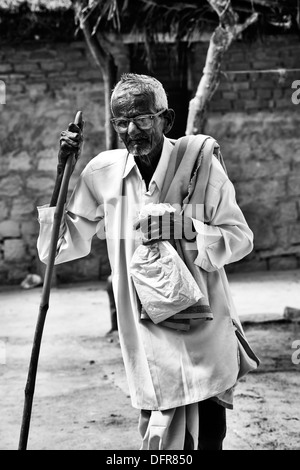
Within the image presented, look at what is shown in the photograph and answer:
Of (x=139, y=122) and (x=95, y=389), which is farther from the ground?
(x=139, y=122)

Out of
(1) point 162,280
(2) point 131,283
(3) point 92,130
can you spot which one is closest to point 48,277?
(2) point 131,283

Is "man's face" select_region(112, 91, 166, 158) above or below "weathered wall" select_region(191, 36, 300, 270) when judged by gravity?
above

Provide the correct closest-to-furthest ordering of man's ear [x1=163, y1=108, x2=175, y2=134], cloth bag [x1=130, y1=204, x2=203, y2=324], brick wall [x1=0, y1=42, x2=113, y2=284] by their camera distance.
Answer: cloth bag [x1=130, y1=204, x2=203, y2=324] < man's ear [x1=163, y1=108, x2=175, y2=134] < brick wall [x1=0, y1=42, x2=113, y2=284]

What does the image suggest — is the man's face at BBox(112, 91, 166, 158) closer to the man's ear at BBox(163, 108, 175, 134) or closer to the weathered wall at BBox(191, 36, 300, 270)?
the man's ear at BBox(163, 108, 175, 134)

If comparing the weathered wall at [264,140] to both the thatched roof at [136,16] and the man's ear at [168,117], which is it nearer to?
the thatched roof at [136,16]

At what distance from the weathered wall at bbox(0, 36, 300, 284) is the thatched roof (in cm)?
37

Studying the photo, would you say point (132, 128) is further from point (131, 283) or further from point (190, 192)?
point (131, 283)

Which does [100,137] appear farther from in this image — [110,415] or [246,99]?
[110,415]

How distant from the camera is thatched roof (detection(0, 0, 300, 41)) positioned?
22.9 ft

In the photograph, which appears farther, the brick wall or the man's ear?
the brick wall

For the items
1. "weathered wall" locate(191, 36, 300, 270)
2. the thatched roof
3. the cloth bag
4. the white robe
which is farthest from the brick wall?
the cloth bag

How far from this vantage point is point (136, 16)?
8039mm

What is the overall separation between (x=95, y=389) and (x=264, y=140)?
5.37m

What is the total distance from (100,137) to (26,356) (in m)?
3.95
